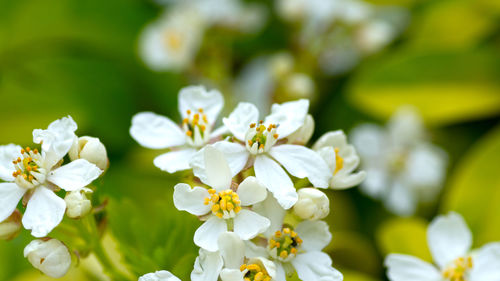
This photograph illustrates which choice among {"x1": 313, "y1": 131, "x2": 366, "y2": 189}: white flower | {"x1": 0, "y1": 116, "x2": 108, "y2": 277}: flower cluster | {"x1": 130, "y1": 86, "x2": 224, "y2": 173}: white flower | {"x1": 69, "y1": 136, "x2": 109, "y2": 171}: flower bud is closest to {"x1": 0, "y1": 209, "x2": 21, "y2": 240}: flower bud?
{"x1": 0, "y1": 116, "x2": 108, "y2": 277}: flower cluster

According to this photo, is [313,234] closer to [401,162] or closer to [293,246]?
[293,246]

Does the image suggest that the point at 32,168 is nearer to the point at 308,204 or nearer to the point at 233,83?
the point at 308,204

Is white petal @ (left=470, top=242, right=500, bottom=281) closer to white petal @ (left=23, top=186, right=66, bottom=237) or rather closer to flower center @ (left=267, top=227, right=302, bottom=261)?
flower center @ (left=267, top=227, right=302, bottom=261)

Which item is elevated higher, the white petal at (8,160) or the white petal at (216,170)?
the white petal at (216,170)

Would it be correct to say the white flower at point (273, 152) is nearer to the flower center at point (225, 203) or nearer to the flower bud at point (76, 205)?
the flower center at point (225, 203)

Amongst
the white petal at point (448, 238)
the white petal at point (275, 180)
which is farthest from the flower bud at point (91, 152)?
the white petal at point (448, 238)

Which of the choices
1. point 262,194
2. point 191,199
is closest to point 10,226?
point 191,199
